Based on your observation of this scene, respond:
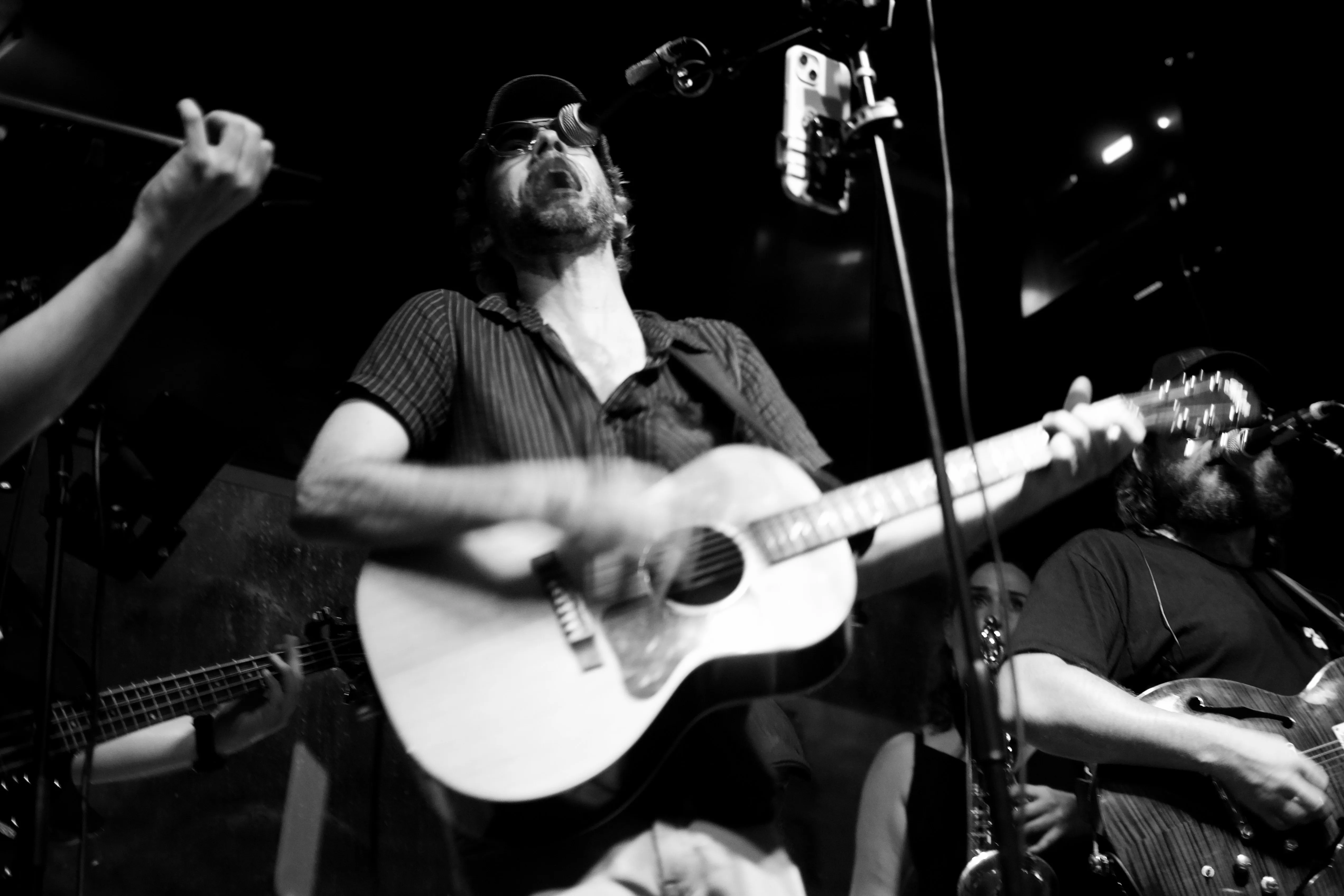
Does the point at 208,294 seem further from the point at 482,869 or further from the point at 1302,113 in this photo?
the point at 1302,113

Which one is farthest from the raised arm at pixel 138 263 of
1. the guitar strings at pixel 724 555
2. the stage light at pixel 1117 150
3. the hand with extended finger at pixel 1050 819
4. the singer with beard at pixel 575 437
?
the stage light at pixel 1117 150

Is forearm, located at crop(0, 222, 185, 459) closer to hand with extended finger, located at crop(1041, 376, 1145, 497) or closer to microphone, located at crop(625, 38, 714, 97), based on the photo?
microphone, located at crop(625, 38, 714, 97)

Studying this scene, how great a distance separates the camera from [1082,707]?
2.54 meters

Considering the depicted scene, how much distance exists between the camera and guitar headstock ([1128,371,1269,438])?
2129 mm

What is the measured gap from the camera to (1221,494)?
3.24 metres

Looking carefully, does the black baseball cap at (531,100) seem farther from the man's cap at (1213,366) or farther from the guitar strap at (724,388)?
the man's cap at (1213,366)

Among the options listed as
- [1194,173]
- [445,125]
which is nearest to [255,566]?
[445,125]

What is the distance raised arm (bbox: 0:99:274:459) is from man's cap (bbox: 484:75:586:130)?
41.7 inches

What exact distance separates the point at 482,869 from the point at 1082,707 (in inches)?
64.0

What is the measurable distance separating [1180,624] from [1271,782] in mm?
548

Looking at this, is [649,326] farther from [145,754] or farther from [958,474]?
[145,754]

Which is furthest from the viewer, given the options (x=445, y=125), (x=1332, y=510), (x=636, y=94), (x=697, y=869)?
(x=1332, y=510)

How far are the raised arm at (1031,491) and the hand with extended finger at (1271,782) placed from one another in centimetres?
91

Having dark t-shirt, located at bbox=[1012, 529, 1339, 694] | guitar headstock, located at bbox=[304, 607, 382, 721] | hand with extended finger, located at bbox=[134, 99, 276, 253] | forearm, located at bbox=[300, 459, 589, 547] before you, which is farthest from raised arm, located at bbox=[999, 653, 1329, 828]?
hand with extended finger, located at bbox=[134, 99, 276, 253]
